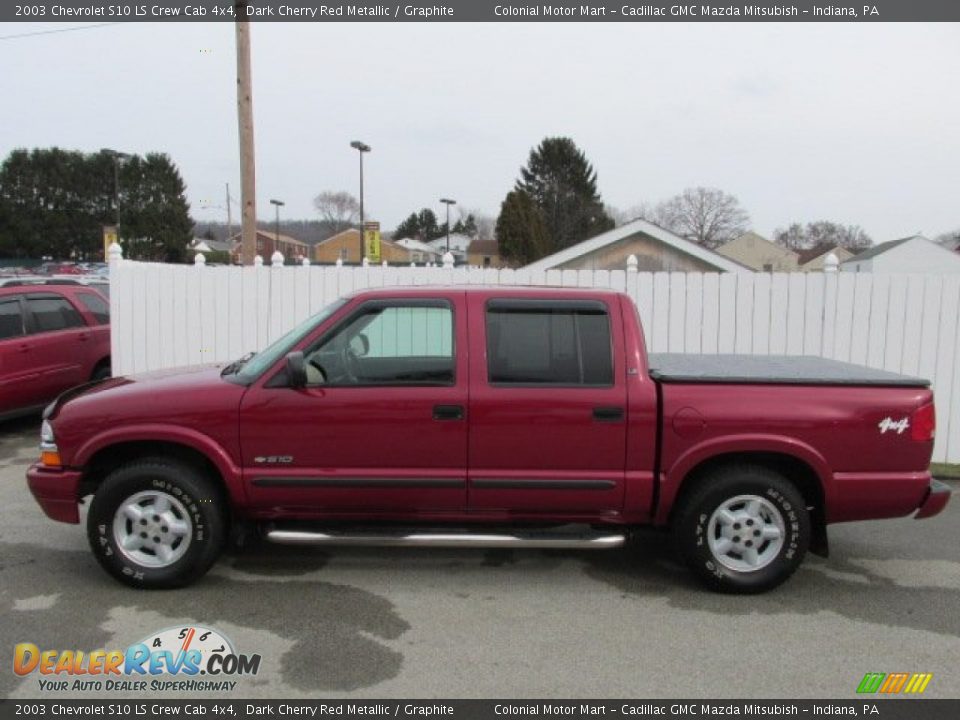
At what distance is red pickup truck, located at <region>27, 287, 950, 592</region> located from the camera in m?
4.31

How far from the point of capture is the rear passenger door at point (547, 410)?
432 centimetres

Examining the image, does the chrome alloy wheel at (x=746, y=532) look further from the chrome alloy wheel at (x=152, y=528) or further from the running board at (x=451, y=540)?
the chrome alloy wheel at (x=152, y=528)

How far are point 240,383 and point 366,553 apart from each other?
1506mm

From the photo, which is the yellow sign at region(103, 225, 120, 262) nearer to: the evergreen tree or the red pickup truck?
the red pickup truck

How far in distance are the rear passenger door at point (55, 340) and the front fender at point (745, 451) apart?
7502 millimetres

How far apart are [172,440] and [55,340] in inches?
223

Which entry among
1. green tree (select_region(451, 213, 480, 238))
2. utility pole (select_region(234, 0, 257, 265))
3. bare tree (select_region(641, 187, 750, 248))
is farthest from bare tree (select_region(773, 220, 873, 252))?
utility pole (select_region(234, 0, 257, 265))

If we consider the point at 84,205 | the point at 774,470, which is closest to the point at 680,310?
the point at 774,470

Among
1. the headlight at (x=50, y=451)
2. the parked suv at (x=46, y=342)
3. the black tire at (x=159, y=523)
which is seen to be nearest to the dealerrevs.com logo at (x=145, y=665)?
the black tire at (x=159, y=523)

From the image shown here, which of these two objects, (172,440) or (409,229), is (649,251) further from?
(409,229)

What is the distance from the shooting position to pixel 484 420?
170 inches

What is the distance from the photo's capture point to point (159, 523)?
4379 mm

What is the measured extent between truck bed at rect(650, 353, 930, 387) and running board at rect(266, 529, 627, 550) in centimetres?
104
